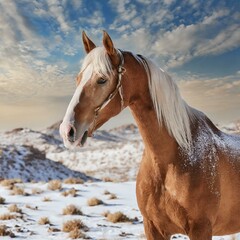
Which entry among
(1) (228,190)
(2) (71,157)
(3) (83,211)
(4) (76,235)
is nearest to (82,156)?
(2) (71,157)

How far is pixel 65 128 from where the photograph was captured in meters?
2.72

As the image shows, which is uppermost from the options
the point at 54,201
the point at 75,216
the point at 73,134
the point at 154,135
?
the point at 54,201

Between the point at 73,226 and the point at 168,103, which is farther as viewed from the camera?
the point at 73,226

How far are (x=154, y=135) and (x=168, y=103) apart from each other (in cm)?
35

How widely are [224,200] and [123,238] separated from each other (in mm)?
3814

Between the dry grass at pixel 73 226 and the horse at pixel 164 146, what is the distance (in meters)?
3.94

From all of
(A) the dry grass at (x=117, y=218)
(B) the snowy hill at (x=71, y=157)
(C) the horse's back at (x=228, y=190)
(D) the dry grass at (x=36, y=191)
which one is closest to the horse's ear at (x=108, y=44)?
(C) the horse's back at (x=228, y=190)

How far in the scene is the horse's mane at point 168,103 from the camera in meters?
3.28

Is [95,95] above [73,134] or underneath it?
above

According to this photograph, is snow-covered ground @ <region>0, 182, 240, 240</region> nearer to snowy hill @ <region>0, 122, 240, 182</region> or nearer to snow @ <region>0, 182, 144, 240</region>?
snow @ <region>0, 182, 144, 240</region>

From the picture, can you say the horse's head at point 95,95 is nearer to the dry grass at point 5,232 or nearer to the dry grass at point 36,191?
the dry grass at point 5,232

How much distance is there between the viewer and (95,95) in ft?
9.59

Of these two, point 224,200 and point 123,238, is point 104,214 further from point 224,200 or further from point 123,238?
point 224,200

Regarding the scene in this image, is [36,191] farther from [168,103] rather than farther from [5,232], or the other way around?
[168,103]
